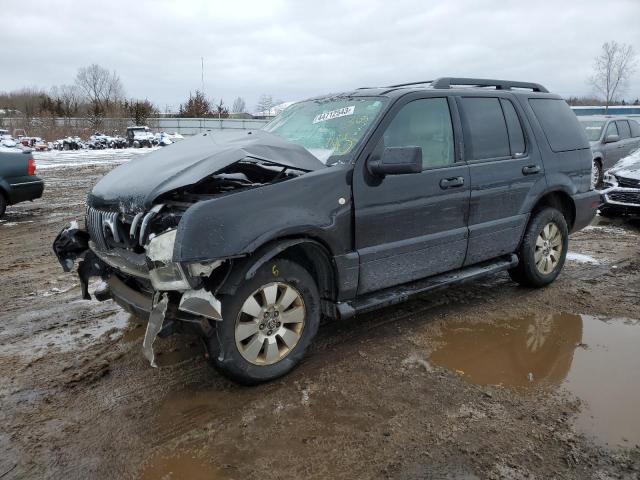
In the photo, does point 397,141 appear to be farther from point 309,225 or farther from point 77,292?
point 77,292

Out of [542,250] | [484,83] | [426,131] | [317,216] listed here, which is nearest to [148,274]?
[317,216]

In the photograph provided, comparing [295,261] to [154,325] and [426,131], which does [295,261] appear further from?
[426,131]

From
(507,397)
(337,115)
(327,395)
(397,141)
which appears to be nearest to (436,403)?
(507,397)

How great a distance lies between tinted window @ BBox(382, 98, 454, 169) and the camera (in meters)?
4.00

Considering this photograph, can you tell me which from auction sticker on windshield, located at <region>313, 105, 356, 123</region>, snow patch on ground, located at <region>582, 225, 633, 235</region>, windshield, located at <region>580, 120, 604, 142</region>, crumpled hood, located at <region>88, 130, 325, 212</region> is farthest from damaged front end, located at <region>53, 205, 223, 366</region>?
windshield, located at <region>580, 120, 604, 142</region>

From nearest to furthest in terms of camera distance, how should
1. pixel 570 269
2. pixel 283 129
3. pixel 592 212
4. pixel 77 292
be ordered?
1. pixel 283 129
2. pixel 77 292
3. pixel 592 212
4. pixel 570 269

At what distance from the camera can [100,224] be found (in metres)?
3.74

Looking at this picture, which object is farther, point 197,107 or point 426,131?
point 197,107

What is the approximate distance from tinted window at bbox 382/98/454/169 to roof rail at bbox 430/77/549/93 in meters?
0.29

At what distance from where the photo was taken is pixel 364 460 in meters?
2.71

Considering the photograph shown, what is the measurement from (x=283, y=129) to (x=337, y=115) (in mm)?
625

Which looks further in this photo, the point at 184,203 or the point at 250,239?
the point at 184,203

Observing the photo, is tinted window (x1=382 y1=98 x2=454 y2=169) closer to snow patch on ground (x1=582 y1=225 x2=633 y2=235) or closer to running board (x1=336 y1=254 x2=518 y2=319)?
running board (x1=336 y1=254 x2=518 y2=319)

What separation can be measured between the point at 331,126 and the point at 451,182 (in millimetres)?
1090
